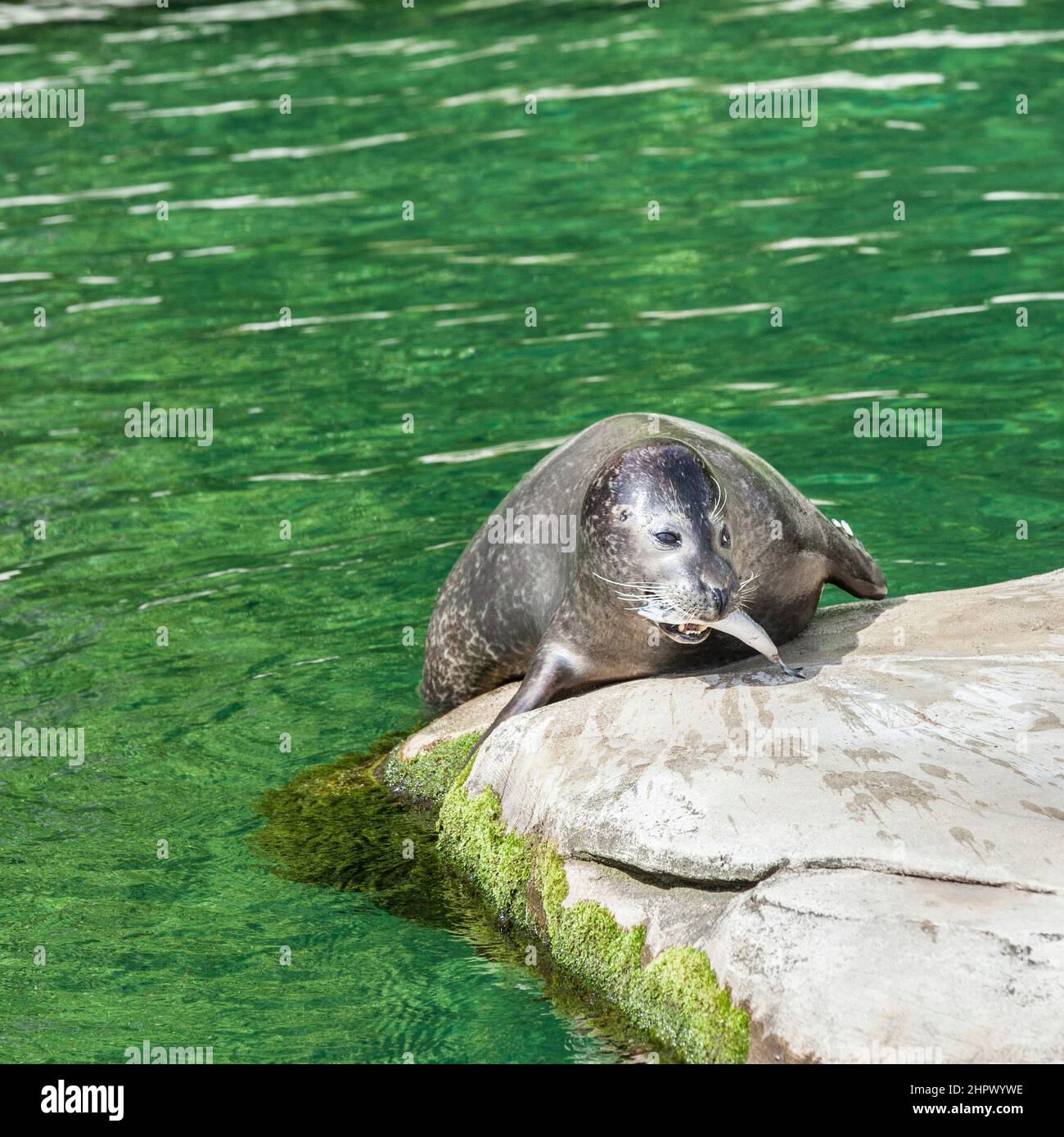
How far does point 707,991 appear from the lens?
5.21 meters

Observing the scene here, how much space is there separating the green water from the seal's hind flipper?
1.36 metres

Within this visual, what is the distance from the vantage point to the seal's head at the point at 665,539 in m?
6.26

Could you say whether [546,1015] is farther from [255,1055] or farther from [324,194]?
[324,194]

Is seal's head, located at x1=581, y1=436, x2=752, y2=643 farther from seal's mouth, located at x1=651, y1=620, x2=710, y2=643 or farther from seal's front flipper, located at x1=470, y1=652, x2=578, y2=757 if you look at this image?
seal's front flipper, located at x1=470, y1=652, x2=578, y2=757

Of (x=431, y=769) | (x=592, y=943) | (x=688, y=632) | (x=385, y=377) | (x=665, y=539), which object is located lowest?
(x=592, y=943)

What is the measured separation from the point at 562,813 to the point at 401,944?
2.47 feet

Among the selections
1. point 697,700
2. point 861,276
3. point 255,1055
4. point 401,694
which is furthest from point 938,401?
point 255,1055

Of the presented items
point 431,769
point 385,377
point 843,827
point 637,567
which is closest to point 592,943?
point 843,827

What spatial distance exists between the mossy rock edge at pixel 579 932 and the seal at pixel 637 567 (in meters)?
0.42

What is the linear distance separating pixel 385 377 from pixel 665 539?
7066 millimetres

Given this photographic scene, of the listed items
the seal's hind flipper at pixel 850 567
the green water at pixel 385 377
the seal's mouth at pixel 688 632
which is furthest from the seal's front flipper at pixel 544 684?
the seal's hind flipper at pixel 850 567

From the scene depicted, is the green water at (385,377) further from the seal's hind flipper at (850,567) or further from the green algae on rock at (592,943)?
the seal's hind flipper at (850,567)

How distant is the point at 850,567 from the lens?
7.52 meters

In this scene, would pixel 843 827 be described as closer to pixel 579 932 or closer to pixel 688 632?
pixel 579 932
